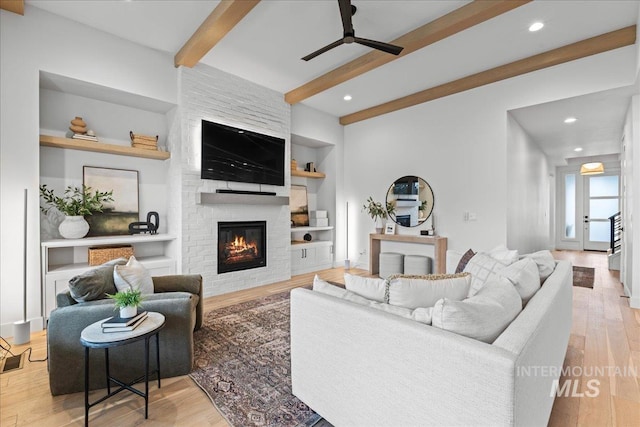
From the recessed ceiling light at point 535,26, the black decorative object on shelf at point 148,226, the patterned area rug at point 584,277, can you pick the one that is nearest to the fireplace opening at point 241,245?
the black decorative object on shelf at point 148,226

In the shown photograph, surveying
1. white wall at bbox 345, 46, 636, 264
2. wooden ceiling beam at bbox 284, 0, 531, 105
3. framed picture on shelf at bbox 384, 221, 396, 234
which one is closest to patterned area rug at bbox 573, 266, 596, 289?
white wall at bbox 345, 46, 636, 264

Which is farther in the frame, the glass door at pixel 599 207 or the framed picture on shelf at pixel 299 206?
the glass door at pixel 599 207

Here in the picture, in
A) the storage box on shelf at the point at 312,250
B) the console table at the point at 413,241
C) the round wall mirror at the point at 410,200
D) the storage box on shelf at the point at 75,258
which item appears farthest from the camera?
the storage box on shelf at the point at 312,250

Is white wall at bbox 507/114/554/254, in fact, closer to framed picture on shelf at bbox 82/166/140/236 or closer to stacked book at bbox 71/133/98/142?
framed picture on shelf at bbox 82/166/140/236

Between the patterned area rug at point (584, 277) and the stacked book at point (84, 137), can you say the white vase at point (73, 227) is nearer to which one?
the stacked book at point (84, 137)

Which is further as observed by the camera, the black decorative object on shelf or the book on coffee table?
the black decorative object on shelf

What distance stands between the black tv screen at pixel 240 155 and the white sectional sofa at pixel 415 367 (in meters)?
3.00

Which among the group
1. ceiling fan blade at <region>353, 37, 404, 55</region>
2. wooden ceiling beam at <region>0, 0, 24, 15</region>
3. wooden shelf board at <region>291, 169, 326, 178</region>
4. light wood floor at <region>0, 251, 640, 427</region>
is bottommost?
light wood floor at <region>0, 251, 640, 427</region>

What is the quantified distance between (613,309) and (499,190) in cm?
183

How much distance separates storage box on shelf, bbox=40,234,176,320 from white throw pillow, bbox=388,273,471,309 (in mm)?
3254

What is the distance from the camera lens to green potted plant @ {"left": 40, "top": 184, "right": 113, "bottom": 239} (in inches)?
129

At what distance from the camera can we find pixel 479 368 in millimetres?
957

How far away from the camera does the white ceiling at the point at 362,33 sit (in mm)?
2910

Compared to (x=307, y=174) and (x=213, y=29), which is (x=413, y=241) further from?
(x=213, y=29)
